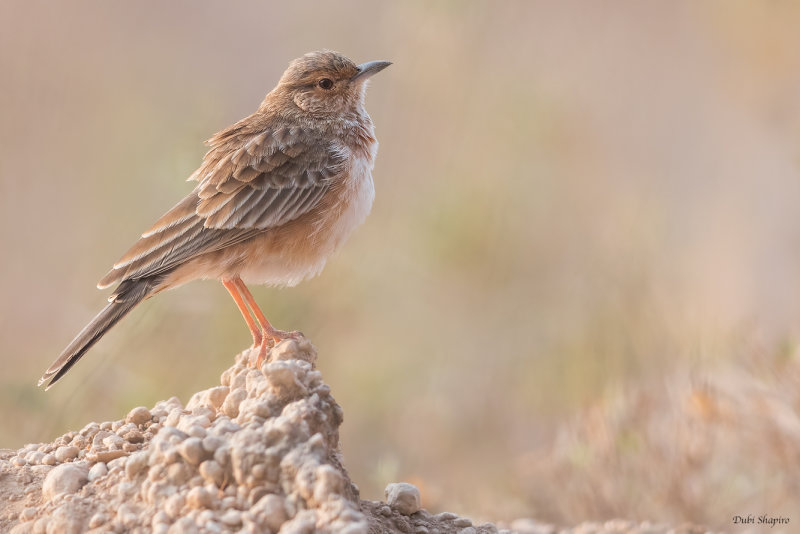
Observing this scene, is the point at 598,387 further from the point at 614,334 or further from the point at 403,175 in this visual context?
the point at 403,175

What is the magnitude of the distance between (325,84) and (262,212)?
1130 mm

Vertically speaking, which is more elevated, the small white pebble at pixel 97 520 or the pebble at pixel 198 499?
the pebble at pixel 198 499

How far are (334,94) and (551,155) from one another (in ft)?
16.6

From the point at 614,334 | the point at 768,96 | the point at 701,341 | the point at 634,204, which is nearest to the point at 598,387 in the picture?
the point at 614,334

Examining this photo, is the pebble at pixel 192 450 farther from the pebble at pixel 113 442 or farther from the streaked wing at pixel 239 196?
the streaked wing at pixel 239 196

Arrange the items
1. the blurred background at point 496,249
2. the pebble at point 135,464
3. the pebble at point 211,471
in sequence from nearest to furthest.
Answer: the pebble at point 211,471 < the pebble at point 135,464 < the blurred background at point 496,249

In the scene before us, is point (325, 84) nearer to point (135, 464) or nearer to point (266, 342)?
point (266, 342)

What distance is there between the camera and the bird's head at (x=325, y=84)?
5.36 metres

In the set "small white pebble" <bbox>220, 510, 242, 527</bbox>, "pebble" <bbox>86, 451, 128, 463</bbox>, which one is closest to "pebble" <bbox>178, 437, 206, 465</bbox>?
"small white pebble" <bbox>220, 510, 242, 527</bbox>

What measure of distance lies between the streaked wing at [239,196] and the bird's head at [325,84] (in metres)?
0.32

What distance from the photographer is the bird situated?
451 centimetres

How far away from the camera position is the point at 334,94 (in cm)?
541

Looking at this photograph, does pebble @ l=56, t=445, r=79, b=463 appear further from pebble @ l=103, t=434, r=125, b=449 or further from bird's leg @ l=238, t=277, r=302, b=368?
bird's leg @ l=238, t=277, r=302, b=368

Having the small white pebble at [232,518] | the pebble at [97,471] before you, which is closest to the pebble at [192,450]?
the small white pebble at [232,518]
